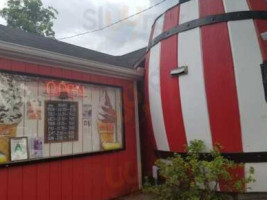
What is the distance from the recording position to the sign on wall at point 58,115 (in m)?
3.38

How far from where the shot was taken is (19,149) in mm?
3389

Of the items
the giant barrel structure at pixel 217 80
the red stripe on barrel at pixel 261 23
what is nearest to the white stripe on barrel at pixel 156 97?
the giant barrel structure at pixel 217 80

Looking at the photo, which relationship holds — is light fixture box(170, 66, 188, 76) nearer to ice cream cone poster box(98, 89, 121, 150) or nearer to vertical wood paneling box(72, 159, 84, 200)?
ice cream cone poster box(98, 89, 121, 150)

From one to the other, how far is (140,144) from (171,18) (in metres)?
2.29

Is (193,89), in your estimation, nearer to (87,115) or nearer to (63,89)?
(87,115)

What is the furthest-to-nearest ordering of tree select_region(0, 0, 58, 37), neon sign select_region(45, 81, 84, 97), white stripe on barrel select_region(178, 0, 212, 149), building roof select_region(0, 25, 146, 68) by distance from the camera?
1. tree select_region(0, 0, 58, 37)
2. building roof select_region(0, 25, 146, 68)
3. neon sign select_region(45, 81, 84, 97)
4. white stripe on barrel select_region(178, 0, 212, 149)

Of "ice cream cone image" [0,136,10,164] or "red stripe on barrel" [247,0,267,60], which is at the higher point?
"red stripe on barrel" [247,0,267,60]

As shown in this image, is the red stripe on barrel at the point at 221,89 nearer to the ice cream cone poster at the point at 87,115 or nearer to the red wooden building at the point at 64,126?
the red wooden building at the point at 64,126

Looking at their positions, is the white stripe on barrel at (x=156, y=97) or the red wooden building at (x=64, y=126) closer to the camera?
the red wooden building at (x=64, y=126)

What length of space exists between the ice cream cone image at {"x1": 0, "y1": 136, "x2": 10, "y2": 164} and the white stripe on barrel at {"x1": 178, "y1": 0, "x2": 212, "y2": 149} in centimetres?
216

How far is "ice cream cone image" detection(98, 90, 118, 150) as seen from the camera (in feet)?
14.8

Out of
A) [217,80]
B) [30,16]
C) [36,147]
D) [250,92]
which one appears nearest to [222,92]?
[217,80]

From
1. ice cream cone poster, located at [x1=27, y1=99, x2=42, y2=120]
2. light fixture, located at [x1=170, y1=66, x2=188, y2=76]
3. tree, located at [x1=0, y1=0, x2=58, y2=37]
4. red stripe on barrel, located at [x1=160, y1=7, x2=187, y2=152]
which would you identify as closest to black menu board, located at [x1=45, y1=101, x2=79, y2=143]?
ice cream cone poster, located at [x1=27, y1=99, x2=42, y2=120]

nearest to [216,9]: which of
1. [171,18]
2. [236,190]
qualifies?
[171,18]
